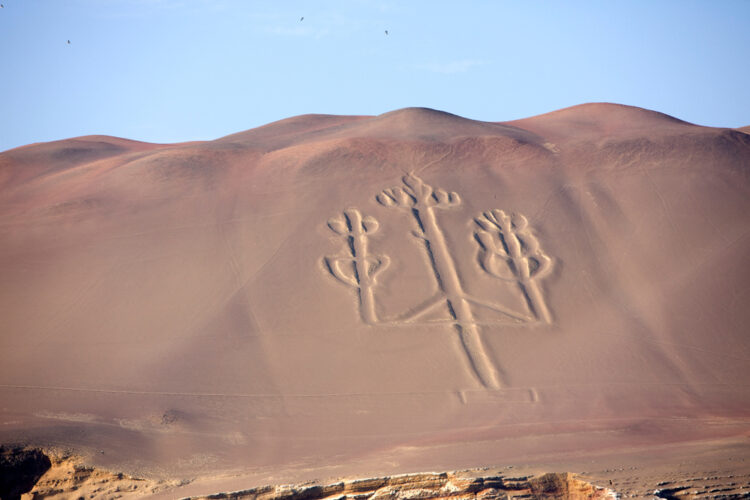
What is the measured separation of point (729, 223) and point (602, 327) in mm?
4385

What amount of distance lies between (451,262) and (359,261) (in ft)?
5.98

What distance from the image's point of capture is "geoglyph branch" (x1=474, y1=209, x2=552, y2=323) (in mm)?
13523

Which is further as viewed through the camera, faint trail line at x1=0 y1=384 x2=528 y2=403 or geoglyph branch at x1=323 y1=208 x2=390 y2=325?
geoglyph branch at x1=323 y1=208 x2=390 y2=325

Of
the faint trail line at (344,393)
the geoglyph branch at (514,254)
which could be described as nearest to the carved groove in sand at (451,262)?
the geoglyph branch at (514,254)

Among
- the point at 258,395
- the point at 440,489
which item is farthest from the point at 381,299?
the point at 440,489

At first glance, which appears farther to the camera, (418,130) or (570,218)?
(418,130)

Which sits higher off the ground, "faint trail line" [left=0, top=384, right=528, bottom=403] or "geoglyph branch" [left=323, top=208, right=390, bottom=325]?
"geoglyph branch" [left=323, top=208, right=390, bottom=325]

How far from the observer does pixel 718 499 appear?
23.1ft

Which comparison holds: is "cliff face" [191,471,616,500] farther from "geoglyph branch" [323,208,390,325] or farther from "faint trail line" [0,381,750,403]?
"geoglyph branch" [323,208,390,325]

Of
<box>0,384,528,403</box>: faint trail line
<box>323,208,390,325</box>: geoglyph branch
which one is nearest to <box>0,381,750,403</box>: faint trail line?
→ <box>0,384,528,403</box>: faint trail line

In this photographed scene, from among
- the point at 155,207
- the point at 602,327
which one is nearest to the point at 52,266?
the point at 155,207

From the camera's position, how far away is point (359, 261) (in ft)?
46.4

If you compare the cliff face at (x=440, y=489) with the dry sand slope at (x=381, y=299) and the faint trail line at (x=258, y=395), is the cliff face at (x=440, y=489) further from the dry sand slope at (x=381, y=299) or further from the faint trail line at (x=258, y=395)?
the faint trail line at (x=258, y=395)

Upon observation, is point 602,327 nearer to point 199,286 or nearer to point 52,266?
point 199,286
